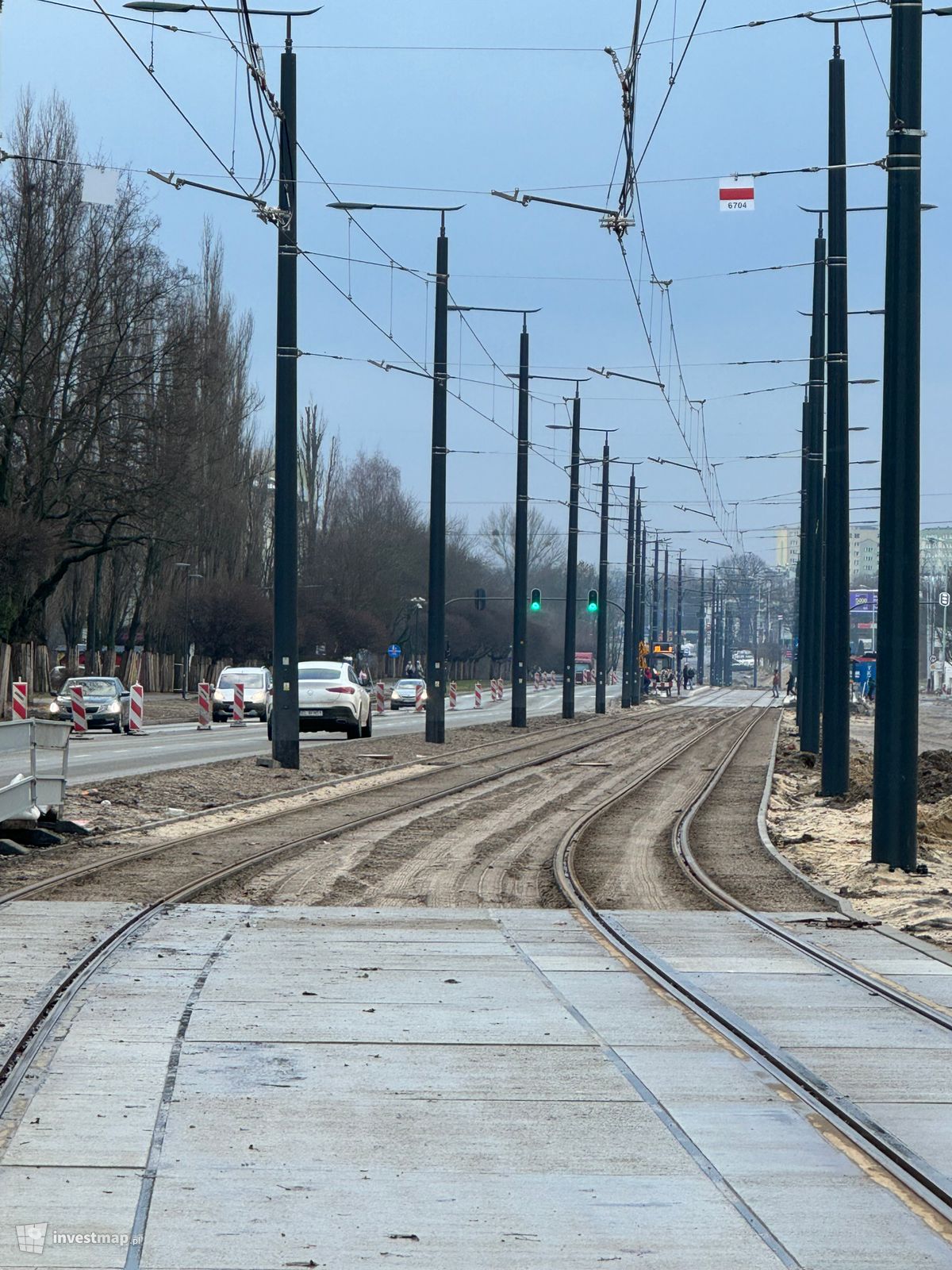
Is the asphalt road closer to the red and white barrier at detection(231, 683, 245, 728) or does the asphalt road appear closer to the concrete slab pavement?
the red and white barrier at detection(231, 683, 245, 728)

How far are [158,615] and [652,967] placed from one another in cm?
7081

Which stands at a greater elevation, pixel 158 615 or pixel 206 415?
pixel 206 415

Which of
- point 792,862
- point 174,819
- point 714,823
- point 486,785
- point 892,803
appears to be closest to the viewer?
point 892,803

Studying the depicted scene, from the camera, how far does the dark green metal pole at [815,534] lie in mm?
34062

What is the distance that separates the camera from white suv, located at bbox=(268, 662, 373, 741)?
3941cm

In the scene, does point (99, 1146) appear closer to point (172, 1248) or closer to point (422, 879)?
point (172, 1248)

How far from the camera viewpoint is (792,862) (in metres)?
16.3

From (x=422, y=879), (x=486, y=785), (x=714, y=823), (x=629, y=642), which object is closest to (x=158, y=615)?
(x=629, y=642)

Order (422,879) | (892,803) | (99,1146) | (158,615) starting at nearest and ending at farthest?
(99,1146) < (422,879) < (892,803) < (158,615)

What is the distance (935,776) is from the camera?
1183 inches

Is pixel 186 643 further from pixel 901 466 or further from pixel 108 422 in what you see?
pixel 901 466

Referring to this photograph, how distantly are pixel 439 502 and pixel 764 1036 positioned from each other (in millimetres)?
31707

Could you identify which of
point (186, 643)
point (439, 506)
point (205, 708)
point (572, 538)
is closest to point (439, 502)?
point (439, 506)

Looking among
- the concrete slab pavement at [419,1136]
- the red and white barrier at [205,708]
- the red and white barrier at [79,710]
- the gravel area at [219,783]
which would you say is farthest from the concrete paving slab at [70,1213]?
the red and white barrier at [205,708]
